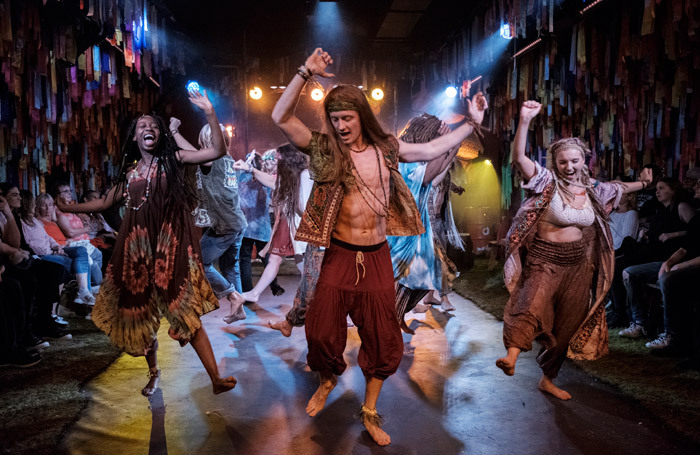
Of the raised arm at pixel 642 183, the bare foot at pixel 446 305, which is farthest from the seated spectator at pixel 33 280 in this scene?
the raised arm at pixel 642 183

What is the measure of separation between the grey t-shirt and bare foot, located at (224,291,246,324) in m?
0.72

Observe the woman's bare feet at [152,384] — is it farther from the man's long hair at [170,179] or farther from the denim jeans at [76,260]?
the denim jeans at [76,260]

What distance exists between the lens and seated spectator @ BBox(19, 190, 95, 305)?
6.47 m

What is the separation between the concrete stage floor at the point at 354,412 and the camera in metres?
3.12

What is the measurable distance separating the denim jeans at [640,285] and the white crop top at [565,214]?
8.21ft

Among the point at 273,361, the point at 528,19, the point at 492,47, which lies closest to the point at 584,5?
the point at 528,19

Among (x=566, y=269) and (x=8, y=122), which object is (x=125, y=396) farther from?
(x=8, y=122)

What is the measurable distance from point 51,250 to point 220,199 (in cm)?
238

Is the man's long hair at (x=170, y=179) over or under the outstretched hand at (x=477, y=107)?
under

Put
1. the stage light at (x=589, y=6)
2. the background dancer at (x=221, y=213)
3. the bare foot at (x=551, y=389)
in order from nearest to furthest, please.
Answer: the bare foot at (x=551, y=389)
the background dancer at (x=221, y=213)
the stage light at (x=589, y=6)

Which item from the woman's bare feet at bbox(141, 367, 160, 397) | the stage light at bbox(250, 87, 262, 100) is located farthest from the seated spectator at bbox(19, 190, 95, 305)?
the stage light at bbox(250, 87, 262, 100)

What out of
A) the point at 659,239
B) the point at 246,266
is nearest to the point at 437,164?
the point at 659,239

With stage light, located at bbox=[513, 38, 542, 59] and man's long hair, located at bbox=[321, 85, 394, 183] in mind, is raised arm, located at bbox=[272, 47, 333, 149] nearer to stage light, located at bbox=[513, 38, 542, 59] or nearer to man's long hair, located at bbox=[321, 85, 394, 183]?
man's long hair, located at bbox=[321, 85, 394, 183]

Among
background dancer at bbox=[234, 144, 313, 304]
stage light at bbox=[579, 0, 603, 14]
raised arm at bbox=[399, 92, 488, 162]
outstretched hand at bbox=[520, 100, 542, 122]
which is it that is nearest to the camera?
raised arm at bbox=[399, 92, 488, 162]
